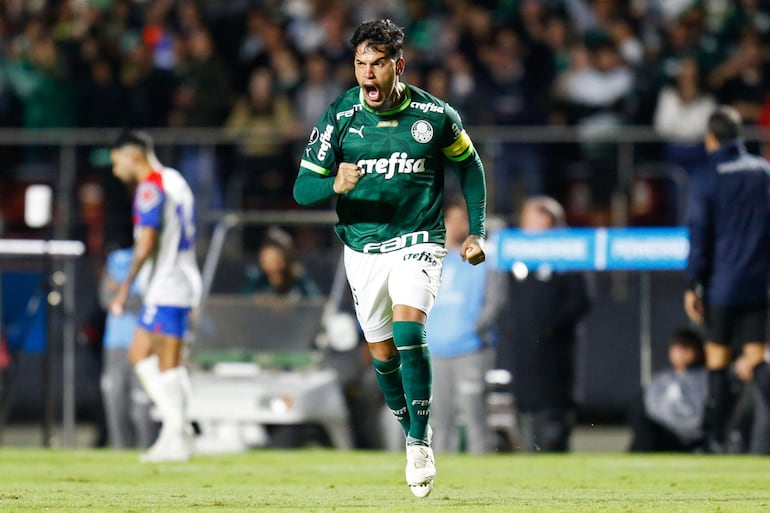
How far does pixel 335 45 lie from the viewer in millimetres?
18156

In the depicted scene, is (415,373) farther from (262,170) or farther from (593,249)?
(262,170)

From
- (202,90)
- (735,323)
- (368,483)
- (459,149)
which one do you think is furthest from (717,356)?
(202,90)

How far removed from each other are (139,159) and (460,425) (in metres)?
3.79

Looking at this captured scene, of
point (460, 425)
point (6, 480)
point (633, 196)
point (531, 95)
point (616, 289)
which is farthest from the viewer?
point (531, 95)

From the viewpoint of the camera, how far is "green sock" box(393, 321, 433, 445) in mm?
8656

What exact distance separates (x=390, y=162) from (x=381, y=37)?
2.36ft

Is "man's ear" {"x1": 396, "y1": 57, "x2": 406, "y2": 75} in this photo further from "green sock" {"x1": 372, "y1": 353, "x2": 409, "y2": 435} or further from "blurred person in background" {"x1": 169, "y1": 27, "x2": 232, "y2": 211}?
"blurred person in background" {"x1": 169, "y1": 27, "x2": 232, "y2": 211}

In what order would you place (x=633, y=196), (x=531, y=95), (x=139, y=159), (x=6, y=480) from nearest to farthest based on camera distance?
(x=6, y=480), (x=139, y=159), (x=633, y=196), (x=531, y=95)

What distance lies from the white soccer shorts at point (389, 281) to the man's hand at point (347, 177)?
0.64 meters

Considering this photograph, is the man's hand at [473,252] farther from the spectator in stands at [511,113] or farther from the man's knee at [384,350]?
the spectator in stands at [511,113]

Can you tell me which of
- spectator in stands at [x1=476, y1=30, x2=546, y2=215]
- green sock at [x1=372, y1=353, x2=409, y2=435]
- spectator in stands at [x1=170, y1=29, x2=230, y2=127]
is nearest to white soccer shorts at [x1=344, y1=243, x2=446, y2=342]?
green sock at [x1=372, y1=353, x2=409, y2=435]

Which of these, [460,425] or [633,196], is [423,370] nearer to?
[460,425]

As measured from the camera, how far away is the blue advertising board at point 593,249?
1370 cm

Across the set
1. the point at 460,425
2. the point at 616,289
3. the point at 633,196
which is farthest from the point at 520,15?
the point at 460,425
